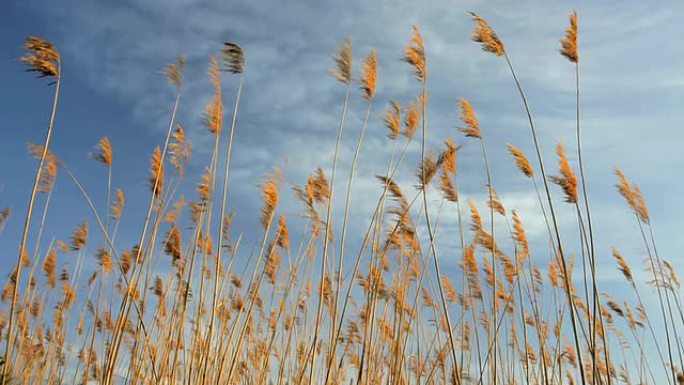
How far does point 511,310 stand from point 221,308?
2297 millimetres

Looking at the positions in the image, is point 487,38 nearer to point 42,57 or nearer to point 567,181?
point 567,181

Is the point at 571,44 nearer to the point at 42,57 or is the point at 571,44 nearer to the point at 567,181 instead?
the point at 567,181

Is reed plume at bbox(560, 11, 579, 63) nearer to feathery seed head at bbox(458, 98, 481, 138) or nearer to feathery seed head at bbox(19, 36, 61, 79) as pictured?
feathery seed head at bbox(458, 98, 481, 138)

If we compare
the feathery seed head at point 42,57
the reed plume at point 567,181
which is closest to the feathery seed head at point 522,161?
the reed plume at point 567,181

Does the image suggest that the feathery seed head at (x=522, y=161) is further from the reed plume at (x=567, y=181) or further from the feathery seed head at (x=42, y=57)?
the feathery seed head at (x=42, y=57)

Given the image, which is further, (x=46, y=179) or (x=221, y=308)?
(x=46, y=179)

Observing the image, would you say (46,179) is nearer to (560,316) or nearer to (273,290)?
(273,290)

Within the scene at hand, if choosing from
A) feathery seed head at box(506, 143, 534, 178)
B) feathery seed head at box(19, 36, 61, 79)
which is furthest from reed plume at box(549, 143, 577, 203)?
feathery seed head at box(19, 36, 61, 79)

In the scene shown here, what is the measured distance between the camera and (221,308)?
388 cm

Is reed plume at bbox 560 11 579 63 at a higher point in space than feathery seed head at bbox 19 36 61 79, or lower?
higher

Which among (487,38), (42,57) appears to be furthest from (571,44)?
(42,57)

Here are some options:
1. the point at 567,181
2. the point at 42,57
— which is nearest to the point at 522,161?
the point at 567,181

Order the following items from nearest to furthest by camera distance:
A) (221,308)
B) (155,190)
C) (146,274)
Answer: (155,190) < (146,274) < (221,308)

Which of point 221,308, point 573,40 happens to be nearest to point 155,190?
point 221,308
